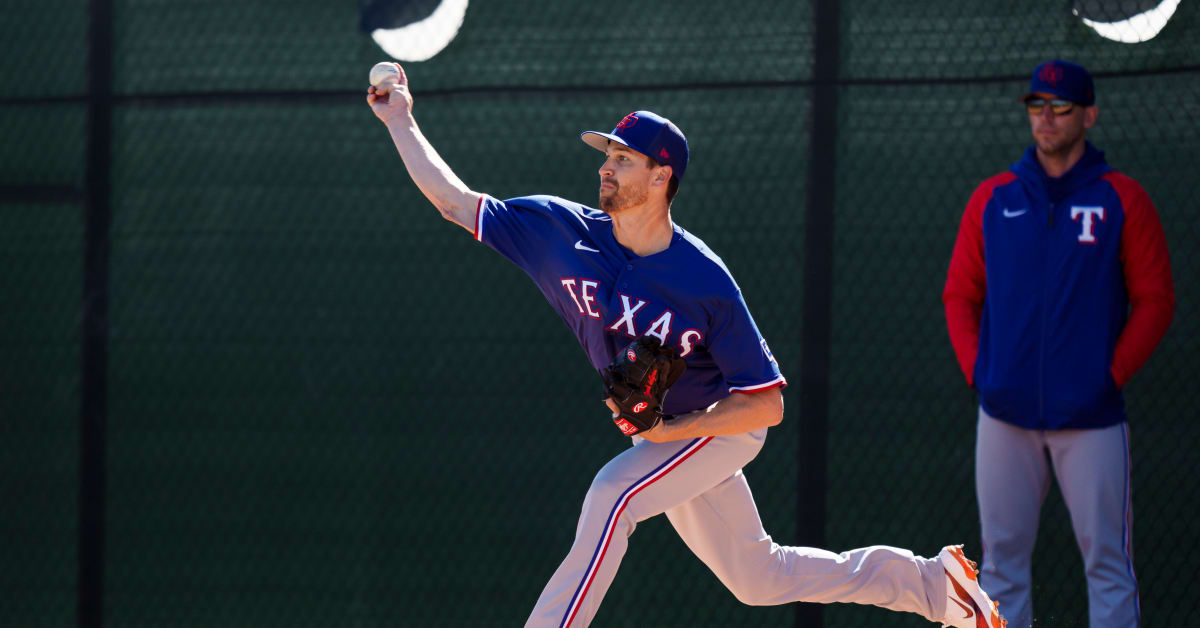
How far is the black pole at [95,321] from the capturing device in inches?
205

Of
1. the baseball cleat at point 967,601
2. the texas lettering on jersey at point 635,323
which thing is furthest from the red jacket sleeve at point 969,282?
the texas lettering on jersey at point 635,323

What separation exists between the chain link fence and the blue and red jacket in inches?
31.2

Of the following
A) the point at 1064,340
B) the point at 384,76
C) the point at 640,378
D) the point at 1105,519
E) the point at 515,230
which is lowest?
the point at 1105,519

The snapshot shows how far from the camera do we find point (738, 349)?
3422 mm

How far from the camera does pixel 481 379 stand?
5148 millimetres

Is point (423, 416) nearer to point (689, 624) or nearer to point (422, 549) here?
point (422, 549)

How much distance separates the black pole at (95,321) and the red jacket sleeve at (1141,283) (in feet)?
13.1

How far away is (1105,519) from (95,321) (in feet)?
13.3

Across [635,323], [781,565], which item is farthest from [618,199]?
[781,565]

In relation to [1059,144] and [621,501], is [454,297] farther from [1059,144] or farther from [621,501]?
[1059,144]

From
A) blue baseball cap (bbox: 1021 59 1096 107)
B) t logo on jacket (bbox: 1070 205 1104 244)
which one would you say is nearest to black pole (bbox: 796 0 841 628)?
blue baseball cap (bbox: 1021 59 1096 107)

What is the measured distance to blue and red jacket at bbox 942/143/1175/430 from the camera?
3.81m

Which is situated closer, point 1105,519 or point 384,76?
point 384,76

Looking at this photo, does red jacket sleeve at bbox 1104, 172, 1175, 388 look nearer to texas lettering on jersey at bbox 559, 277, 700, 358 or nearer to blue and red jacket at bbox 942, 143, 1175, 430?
blue and red jacket at bbox 942, 143, 1175, 430
